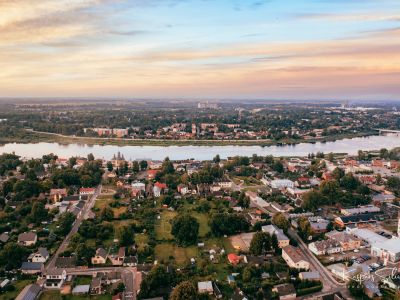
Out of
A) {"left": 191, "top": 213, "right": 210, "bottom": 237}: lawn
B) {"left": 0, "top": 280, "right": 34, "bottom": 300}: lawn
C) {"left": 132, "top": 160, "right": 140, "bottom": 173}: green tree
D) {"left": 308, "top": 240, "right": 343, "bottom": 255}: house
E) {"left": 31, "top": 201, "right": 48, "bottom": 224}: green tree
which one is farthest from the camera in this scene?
{"left": 132, "top": 160, "right": 140, "bottom": 173}: green tree

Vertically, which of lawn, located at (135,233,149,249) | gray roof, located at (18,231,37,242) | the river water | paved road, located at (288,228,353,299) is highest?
gray roof, located at (18,231,37,242)

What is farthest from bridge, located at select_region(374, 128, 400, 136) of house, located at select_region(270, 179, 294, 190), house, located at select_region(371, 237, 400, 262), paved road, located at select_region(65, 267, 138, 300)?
paved road, located at select_region(65, 267, 138, 300)

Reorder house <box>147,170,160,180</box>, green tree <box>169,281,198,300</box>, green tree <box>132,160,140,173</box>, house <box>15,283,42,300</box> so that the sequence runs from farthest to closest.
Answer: green tree <box>132,160,140,173</box>
house <box>147,170,160,180</box>
house <box>15,283,42,300</box>
green tree <box>169,281,198,300</box>

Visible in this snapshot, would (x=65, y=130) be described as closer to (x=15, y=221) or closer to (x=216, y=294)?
(x=15, y=221)

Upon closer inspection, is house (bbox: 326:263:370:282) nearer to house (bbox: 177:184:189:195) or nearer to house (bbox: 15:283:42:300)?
house (bbox: 15:283:42:300)

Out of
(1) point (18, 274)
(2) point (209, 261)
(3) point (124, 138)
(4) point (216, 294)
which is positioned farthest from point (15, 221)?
(3) point (124, 138)

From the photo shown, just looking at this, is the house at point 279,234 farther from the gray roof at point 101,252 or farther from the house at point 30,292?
the house at point 30,292
